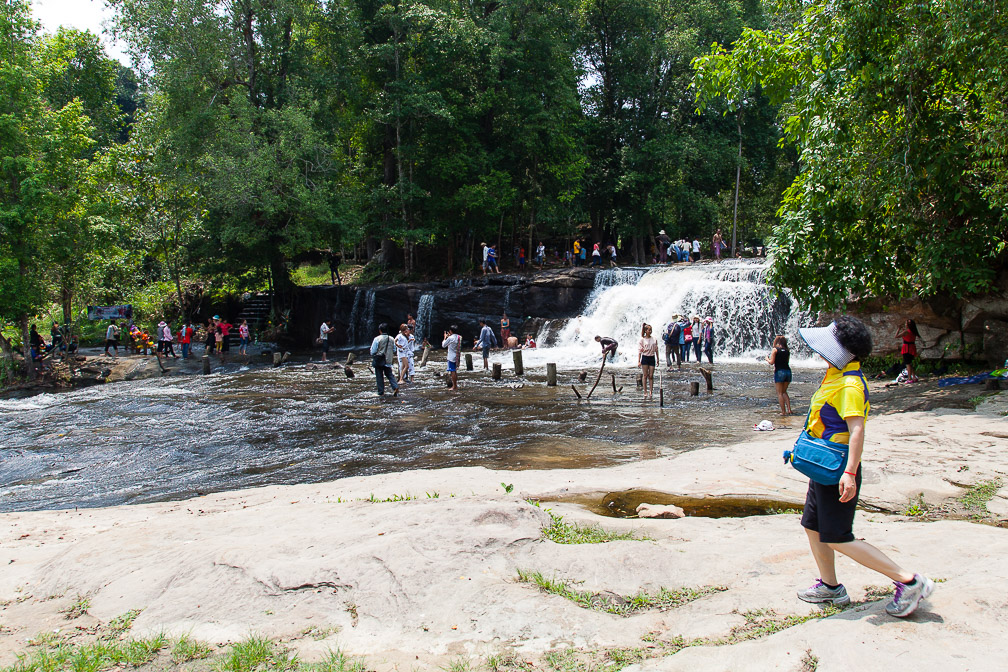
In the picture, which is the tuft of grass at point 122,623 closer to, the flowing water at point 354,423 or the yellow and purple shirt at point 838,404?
the yellow and purple shirt at point 838,404

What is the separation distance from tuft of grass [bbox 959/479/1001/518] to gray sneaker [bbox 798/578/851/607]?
123 inches

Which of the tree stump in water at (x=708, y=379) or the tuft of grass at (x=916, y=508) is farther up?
the tree stump in water at (x=708, y=379)

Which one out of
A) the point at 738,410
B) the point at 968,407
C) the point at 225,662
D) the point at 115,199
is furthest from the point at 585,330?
the point at 225,662

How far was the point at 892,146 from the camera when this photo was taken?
11.3 metres

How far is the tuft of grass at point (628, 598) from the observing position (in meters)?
4.00

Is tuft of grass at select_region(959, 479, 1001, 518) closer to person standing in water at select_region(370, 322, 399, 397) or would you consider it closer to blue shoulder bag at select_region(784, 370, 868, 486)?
blue shoulder bag at select_region(784, 370, 868, 486)

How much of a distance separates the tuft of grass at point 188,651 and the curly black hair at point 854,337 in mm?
4095

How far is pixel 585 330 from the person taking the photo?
2672 centimetres

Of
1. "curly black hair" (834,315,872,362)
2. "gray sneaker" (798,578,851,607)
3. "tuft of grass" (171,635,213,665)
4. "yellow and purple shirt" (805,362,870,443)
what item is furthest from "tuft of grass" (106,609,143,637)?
"curly black hair" (834,315,872,362)

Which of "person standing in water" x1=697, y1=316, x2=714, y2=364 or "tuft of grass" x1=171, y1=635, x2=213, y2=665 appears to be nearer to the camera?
"tuft of grass" x1=171, y1=635, x2=213, y2=665

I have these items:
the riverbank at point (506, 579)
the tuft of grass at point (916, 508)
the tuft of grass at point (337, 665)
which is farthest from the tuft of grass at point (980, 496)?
the tuft of grass at point (337, 665)

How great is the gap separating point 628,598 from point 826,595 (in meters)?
1.15

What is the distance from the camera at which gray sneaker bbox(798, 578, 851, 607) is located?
3.71 metres

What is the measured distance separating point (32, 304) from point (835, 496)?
85.8ft
